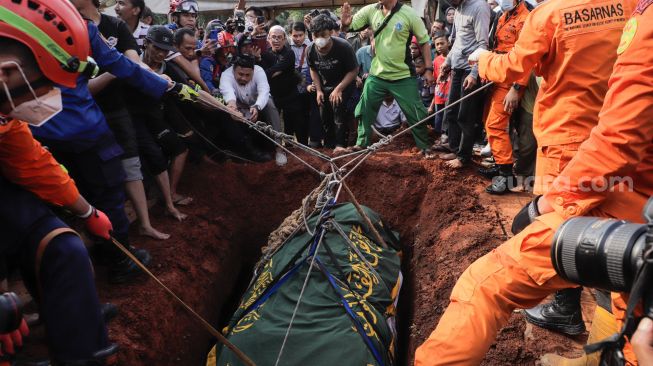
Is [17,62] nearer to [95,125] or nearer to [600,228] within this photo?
[95,125]

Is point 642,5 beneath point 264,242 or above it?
above

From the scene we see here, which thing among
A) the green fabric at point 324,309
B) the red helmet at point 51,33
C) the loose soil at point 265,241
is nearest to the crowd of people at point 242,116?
the red helmet at point 51,33

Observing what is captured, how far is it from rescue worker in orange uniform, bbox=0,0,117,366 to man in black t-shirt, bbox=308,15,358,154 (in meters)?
3.43

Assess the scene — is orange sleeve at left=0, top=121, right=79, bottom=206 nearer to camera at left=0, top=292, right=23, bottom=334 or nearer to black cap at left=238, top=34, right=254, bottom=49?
camera at left=0, top=292, right=23, bottom=334

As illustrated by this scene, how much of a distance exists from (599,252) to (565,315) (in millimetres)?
1320

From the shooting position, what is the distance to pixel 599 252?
1265 millimetres

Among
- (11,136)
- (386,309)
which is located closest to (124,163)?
(11,136)

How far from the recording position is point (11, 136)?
6.10ft

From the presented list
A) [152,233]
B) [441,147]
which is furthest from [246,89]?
[441,147]

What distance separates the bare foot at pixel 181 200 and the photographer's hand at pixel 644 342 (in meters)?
3.75

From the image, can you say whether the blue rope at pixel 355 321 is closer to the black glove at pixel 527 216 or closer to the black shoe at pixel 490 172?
the black glove at pixel 527 216

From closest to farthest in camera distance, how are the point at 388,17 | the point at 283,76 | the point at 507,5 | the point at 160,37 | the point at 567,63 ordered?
the point at 567,63
the point at 160,37
the point at 507,5
the point at 388,17
the point at 283,76

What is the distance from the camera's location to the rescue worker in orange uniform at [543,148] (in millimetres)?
1614

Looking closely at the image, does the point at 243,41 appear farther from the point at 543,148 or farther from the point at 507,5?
the point at 543,148
